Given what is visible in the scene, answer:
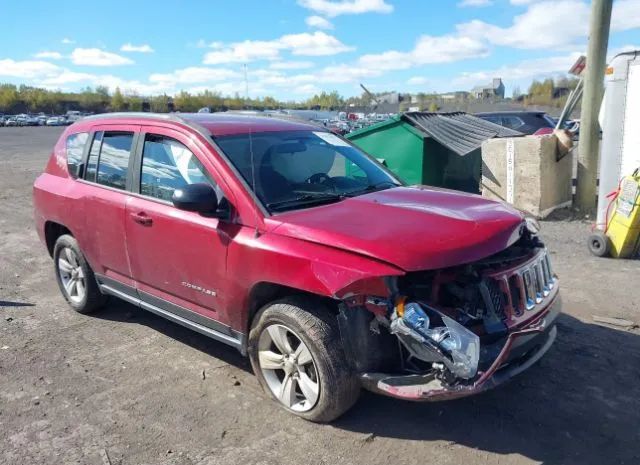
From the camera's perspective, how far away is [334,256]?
308 centimetres

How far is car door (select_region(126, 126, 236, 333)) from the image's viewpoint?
3723 millimetres

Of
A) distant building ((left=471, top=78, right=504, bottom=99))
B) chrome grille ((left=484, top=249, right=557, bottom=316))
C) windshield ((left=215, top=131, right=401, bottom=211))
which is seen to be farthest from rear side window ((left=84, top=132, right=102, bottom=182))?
distant building ((left=471, top=78, right=504, bottom=99))

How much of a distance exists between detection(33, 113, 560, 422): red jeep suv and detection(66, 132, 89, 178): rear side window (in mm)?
483

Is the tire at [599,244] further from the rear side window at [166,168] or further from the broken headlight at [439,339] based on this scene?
the rear side window at [166,168]

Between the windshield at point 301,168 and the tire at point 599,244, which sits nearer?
the windshield at point 301,168

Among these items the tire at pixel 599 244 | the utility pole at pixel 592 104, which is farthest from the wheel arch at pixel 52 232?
the utility pole at pixel 592 104

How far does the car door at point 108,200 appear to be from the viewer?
446 centimetres

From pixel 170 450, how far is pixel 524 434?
2067 mm

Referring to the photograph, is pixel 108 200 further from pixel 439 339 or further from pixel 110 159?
pixel 439 339

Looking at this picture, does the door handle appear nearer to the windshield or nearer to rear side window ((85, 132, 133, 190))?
rear side window ((85, 132, 133, 190))

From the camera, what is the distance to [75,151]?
17.1ft

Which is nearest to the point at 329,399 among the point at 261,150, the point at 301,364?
the point at 301,364

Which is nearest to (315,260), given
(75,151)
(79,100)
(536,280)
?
(536,280)

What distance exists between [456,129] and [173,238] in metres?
7.15
